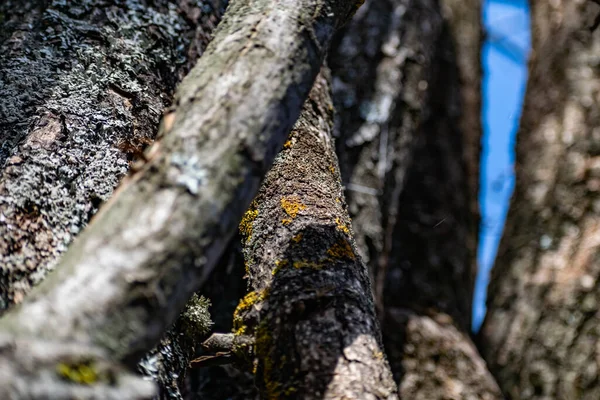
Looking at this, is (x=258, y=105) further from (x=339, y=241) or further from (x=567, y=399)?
(x=567, y=399)

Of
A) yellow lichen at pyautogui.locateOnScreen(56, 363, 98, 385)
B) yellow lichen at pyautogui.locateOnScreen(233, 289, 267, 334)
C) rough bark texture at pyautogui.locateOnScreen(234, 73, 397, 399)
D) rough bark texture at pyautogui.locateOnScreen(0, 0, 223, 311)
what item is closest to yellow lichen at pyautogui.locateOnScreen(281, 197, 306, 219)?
rough bark texture at pyautogui.locateOnScreen(234, 73, 397, 399)

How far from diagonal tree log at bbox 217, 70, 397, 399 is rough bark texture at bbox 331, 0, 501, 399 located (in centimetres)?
50

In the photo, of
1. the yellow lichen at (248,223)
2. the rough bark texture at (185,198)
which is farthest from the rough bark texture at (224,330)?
the rough bark texture at (185,198)

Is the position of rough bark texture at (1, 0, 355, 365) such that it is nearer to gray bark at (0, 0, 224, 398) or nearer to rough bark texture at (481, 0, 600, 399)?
gray bark at (0, 0, 224, 398)

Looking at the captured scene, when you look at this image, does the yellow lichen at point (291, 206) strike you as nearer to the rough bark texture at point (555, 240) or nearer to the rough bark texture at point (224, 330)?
the rough bark texture at point (224, 330)

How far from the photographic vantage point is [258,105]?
25.2 inches

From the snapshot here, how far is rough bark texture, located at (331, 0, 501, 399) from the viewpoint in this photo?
1482 mm

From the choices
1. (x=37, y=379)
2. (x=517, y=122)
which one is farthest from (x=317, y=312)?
(x=517, y=122)

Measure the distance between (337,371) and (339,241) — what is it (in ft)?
0.72

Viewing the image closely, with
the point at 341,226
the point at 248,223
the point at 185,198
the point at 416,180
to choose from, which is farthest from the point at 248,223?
the point at 416,180

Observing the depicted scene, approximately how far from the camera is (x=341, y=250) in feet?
2.86

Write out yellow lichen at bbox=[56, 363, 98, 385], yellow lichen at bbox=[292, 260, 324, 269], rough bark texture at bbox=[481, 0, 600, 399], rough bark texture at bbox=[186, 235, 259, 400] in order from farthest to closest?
1. rough bark texture at bbox=[481, 0, 600, 399]
2. rough bark texture at bbox=[186, 235, 259, 400]
3. yellow lichen at bbox=[292, 260, 324, 269]
4. yellow lichen at bbox=[56, 363, 98, 385]

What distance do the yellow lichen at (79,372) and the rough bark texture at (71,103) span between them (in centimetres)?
29

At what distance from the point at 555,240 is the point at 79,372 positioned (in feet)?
4.58
